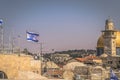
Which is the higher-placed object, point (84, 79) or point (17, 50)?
point (17, 50)

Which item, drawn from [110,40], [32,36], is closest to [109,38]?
[110,40]

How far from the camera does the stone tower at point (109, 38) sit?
93.8 m

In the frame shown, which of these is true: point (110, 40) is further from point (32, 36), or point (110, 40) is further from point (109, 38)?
point (32, 36)

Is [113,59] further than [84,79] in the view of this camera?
Yes

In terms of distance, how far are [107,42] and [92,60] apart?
11.8 m

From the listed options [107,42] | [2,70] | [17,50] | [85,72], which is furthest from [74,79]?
[107,42]

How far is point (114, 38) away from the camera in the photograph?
94562 mm

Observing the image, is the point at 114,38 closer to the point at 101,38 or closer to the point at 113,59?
the point at 101,38

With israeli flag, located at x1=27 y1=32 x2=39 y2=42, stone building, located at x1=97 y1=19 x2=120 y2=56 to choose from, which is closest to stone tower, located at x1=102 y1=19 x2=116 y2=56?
stone building, located at x1=97 y1=19 x2=120 y2=56

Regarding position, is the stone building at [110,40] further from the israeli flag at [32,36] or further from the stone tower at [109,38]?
the israeli flag at [32,36]

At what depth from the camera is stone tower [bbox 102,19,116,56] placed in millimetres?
93812

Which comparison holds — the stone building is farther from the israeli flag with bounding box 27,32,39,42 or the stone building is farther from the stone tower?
the israeli flag with bounding box 27,32,39,42

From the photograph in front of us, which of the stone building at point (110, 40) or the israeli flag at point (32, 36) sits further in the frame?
the stone building at point (110, 40)

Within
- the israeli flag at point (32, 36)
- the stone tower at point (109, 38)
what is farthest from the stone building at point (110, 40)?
the israeli flag at point (32, 36)
